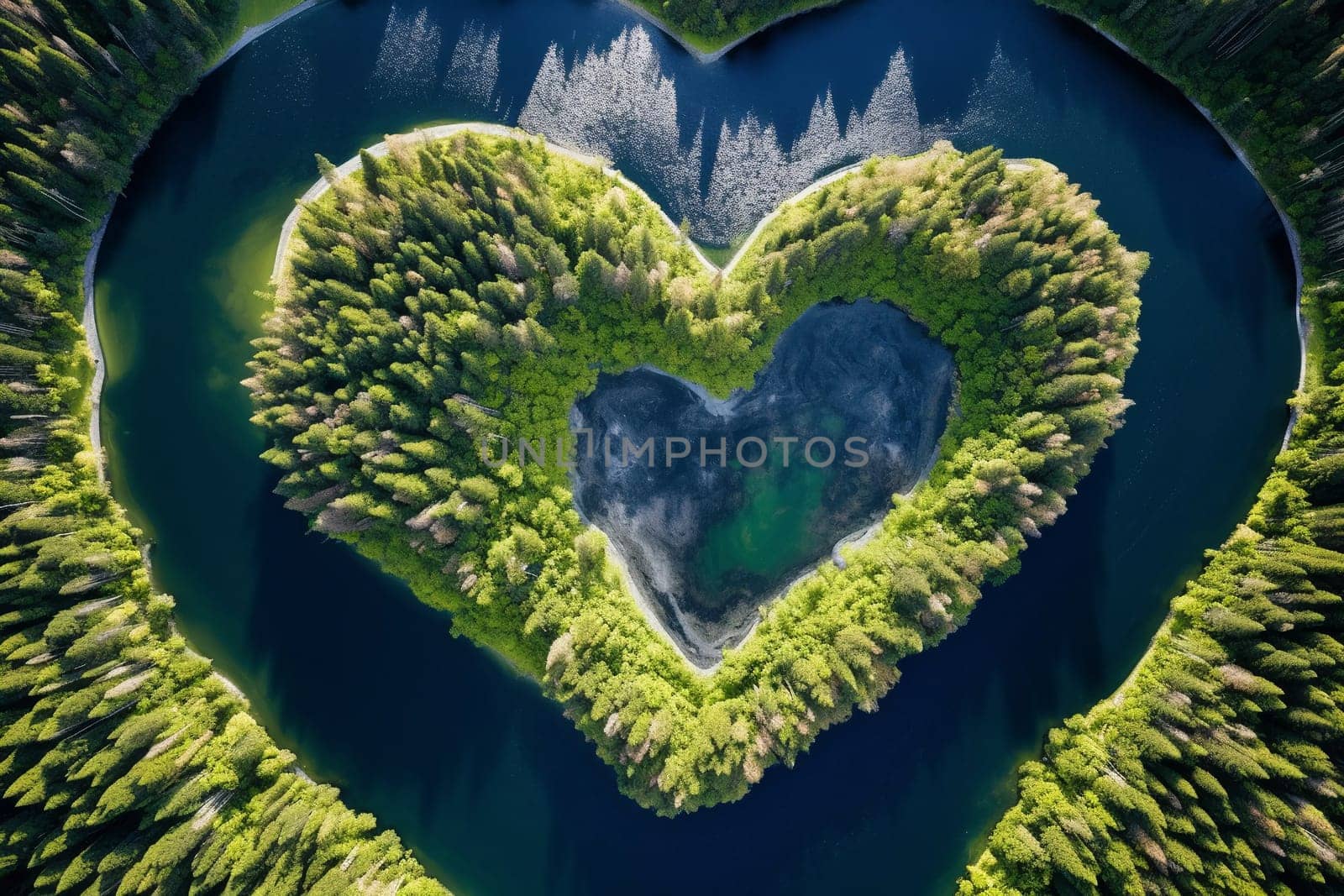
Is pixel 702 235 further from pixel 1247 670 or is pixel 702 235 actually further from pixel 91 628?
pixel 91 628

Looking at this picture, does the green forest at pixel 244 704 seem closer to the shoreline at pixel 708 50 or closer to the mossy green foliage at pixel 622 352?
the shoreline at pixel 708 50

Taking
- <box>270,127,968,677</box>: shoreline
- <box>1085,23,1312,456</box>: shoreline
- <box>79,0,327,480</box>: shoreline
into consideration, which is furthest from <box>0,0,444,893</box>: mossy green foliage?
<box>1085,23,1312,456</box>: shoreline

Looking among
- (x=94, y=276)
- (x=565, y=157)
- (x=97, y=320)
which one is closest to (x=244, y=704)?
(x=97, y=320)

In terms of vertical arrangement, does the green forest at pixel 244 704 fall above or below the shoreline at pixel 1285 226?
below

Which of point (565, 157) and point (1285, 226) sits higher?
point (1285, 226)

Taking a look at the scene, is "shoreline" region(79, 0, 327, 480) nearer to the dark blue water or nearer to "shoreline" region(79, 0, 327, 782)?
"shoreline" region(79, 0, 327, 782)

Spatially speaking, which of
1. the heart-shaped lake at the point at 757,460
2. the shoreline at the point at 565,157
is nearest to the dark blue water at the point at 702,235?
the shoreline at the point at 565,157

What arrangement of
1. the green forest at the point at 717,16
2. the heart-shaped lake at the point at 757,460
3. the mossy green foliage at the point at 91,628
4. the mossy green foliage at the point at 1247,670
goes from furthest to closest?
the heart-shaped lake at the point at 757,460 < the green forest at the point at 717,16 < the mossy green foliage at the point at 91,628 < the mossy green foliage at the point at 1247,670
